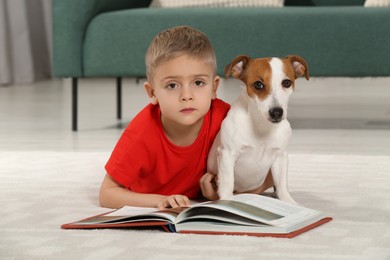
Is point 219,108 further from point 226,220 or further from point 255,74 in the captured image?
point 226,220

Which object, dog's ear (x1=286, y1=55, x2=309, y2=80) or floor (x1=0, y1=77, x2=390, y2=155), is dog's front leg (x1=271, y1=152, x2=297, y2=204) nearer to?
dog's ear (x1=286, y1=55, x2=309, y2=80)

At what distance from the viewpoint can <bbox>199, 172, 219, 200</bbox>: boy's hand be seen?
5.80 ft

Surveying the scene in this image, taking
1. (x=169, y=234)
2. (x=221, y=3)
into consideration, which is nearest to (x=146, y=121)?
(x=169, y=234)

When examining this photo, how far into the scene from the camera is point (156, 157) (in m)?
1.76

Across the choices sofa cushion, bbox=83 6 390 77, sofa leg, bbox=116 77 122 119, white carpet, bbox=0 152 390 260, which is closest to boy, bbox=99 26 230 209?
white carpet, bbox=0 152 390 260

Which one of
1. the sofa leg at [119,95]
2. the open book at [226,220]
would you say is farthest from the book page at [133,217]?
the sofa leg at [119,95]

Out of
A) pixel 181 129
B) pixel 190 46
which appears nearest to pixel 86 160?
pixel 181 129

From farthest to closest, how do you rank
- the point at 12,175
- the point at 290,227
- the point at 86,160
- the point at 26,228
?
the point at 86,160 < the point at 12,175 < the point at 26,228 < the point at 290,227

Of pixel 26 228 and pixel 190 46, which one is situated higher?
pixel 190 46

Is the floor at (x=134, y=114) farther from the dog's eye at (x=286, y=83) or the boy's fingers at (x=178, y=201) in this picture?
the boy's fingers at (x=178, y=201)

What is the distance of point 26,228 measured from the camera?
59.3 inches

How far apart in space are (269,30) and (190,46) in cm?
150

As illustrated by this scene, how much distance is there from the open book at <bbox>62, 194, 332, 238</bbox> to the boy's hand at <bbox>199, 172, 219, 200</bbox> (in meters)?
0.27

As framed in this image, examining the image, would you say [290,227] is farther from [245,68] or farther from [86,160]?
[86,160]
